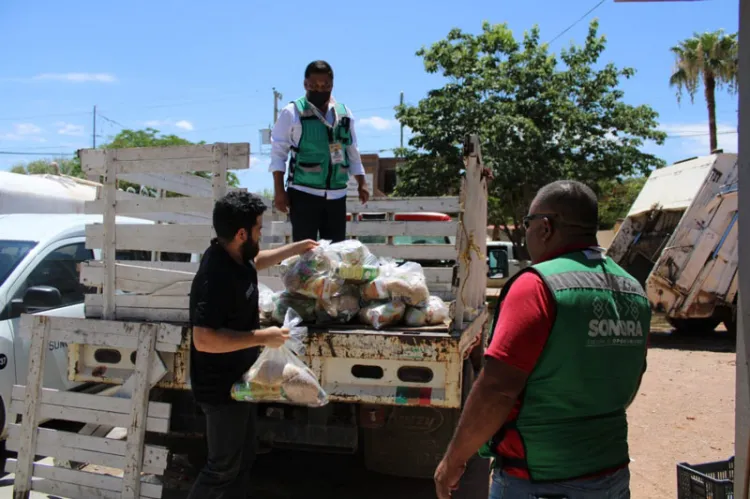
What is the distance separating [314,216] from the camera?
176 inches

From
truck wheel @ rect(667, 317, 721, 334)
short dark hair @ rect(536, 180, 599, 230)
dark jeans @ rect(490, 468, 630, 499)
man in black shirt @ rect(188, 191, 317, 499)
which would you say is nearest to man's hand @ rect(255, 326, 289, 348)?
man in black shirt @ rect(188, 191, 317, 499)

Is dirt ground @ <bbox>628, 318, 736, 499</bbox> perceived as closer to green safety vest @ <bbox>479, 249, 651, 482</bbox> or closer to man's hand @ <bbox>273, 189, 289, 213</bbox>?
green safety vest @ <bbox>479, 249, 651, 482</bbox>

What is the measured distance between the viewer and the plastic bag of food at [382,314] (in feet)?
11.0

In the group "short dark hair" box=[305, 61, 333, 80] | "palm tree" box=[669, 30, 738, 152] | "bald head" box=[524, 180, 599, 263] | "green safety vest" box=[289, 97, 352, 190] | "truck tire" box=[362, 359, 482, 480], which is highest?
"palm tree" box=[669, 30, 738, 152]

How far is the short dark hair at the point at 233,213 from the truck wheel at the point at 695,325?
10.2m

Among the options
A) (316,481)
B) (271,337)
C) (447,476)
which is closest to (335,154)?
(271,337)

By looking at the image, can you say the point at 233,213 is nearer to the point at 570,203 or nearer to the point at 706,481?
the point at 570,203

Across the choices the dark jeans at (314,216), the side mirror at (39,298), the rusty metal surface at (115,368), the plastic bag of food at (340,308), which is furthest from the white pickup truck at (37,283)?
the plastic bag of food at (340,308)

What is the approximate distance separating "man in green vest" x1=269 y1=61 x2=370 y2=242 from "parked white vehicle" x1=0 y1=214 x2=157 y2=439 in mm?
1522

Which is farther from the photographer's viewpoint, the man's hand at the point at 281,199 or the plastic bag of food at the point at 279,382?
the man's hand at the point at 281,199

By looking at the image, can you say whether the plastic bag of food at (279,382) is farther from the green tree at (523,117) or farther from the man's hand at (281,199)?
the green tree at (523,117)

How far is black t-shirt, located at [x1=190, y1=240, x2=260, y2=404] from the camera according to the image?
292 cm

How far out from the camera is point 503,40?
16.5 m

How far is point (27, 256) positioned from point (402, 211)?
10.1 ft
